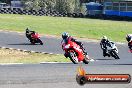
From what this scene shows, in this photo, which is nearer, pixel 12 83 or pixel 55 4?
pixel 12 83

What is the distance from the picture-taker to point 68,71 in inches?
577

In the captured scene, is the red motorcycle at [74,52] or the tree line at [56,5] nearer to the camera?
the red motorcycle at [74,52]

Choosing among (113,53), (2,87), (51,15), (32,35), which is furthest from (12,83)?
(51,15)

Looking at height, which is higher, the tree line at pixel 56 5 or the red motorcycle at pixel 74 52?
the red motorcycle at pixel 74 52

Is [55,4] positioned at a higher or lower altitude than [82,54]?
lower

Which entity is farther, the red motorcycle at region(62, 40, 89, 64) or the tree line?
the tree line

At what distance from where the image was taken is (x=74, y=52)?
729 cm

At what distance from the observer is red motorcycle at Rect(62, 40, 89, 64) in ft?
23.7

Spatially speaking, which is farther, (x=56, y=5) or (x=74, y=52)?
(x=56, y=5)

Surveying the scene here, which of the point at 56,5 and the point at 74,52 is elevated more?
Answer: the point at 74,52

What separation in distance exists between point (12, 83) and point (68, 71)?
146 inches

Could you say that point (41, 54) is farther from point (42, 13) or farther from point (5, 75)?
point (42, 13)

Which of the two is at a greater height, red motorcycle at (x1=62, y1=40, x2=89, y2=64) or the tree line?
red motorcycle at (x1=62, y1=40, x2=89, y2=64)

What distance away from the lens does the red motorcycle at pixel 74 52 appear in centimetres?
722
